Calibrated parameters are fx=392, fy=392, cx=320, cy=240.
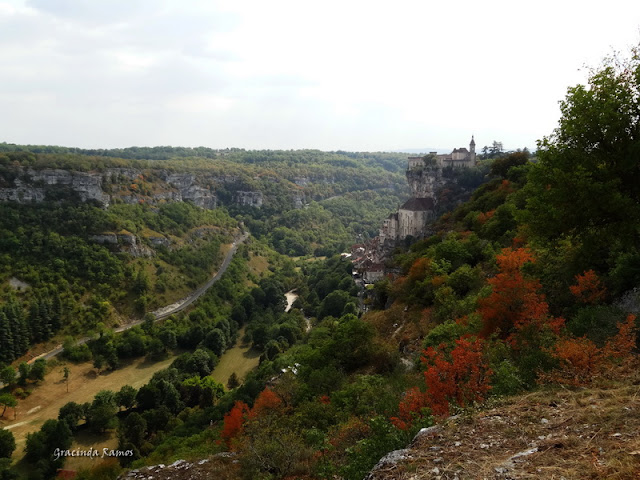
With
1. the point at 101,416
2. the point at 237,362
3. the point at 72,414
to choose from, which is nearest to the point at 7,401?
the point at 72,414

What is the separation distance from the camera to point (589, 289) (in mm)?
12602

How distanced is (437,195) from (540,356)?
54.6 m

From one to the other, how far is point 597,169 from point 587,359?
22.8 ft

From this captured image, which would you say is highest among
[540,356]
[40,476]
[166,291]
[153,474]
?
[540,356]

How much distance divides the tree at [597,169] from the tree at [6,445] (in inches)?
1584

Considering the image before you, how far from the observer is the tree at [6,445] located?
30.8 meters

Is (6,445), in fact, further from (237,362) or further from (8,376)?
(237,362)

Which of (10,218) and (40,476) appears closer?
(40,476)

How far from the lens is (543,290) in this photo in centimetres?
1425

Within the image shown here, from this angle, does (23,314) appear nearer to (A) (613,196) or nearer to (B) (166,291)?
(B) (166,291)

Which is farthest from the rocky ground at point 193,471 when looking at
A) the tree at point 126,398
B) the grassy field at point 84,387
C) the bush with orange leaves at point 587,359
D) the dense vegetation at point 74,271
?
the dense vegetation at point 74,271

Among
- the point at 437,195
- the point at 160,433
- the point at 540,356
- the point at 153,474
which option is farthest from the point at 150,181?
the point at 540,356

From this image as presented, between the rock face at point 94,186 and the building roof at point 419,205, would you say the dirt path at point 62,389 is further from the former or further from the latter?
the building roof at point 419,205

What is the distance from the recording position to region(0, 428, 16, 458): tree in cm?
3083
